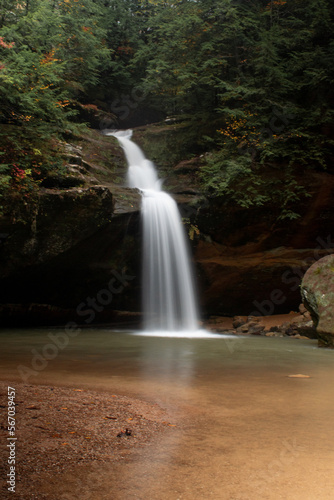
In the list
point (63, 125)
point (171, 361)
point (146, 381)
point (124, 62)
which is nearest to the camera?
point (146, 381)

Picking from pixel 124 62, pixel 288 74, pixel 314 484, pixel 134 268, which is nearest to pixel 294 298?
pixel 134 268

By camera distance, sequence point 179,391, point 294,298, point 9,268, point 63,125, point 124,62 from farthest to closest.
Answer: point 124,62 → point 294,298 → point 63,125 → point 9,268 → point 179,391

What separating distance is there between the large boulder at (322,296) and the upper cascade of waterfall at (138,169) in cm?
787

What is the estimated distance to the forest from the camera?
11.6 metres

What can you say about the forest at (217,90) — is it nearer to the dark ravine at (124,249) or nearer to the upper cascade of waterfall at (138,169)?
the dark ravine at (124,249)

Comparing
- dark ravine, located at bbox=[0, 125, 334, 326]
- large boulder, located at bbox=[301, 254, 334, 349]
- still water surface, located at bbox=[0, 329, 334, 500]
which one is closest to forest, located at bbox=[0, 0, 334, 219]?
dark ravine, located at bbox=[0, 125, 334, 326]

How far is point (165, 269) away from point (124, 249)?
1705mm

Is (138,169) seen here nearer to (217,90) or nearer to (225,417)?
(217,90)

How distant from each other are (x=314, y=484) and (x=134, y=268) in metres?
12.0

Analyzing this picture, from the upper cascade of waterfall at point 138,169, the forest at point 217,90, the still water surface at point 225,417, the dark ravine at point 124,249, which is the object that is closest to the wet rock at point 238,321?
the dark ravine at point 124,249

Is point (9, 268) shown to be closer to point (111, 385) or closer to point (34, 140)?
point (34, 140)

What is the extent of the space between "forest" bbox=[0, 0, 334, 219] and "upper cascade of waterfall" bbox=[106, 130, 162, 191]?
2032mm

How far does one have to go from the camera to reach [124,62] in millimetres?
24969

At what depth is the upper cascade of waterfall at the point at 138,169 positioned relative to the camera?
15.4 meters
